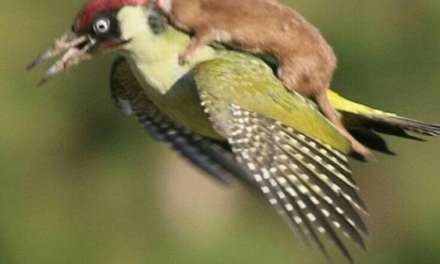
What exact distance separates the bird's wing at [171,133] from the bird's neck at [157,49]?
15.8 inches

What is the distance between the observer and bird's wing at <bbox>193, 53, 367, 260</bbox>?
5.18 meters

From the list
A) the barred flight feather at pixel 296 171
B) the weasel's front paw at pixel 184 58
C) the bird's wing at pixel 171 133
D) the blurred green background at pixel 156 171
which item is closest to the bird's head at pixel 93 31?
the weasel's front paw at pixel 184 58

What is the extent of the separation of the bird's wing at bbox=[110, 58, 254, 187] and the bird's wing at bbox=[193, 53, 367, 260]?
471 mm

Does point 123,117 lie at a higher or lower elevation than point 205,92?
lower

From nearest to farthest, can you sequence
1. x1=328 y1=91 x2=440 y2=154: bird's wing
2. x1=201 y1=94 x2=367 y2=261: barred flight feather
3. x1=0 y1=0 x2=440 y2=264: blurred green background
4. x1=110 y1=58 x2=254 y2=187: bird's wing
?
x1=201 y1=94 x2=367 y2=261: barred flight feather, x1=328 y1=91 x2=440 y2=154: bird's wing, x1=110 y1=58 x2=254 y2=187: bird's wing, x1=0 y1=0 x2=440 y2=264: blurred green background

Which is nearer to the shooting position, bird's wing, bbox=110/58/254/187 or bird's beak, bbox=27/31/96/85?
bird's beak, bbox=27/31/96/85

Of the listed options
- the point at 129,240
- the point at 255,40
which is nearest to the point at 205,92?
the point at 255,40

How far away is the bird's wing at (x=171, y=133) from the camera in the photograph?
5809 millimetres

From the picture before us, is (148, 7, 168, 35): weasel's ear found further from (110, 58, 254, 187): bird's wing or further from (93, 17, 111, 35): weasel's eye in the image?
(110, 58, 254, 187): bird's wing

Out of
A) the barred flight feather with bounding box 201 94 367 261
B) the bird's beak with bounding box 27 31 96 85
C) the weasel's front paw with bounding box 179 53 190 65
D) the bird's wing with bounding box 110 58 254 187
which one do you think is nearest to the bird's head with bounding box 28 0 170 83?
the bird's beak with bounding box 27 31 96 85

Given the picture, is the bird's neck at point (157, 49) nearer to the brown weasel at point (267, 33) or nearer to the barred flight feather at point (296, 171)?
the brown weasel at point (267, 33)

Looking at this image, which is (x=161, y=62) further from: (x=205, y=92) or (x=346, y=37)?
(x=346, y=37)

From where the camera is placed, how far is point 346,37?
8.25 m

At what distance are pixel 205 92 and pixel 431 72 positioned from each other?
336 cm
